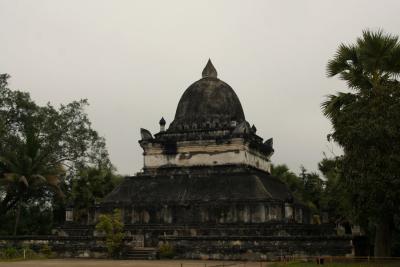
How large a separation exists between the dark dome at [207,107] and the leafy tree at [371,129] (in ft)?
45.0

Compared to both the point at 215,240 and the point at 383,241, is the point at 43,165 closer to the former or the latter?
the point at 215,240

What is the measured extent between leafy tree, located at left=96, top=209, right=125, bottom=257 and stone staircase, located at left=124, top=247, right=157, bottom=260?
1.63ft

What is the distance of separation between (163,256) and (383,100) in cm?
1207

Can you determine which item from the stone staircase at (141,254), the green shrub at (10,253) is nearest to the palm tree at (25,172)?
the green shrub at (10,253)

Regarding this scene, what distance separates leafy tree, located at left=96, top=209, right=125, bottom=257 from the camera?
25469 millimetres

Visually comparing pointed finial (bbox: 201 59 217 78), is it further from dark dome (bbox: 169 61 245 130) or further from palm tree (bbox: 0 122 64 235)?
palm tree (bbox: 0 122 64 235)

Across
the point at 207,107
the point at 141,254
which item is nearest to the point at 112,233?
the point at 141,254

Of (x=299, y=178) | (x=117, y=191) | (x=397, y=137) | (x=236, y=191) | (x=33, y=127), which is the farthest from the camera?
(x=299, y=178)

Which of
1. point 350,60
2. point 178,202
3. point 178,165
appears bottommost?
point 178,202

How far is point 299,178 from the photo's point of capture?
4603 cm

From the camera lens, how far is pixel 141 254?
2545cm

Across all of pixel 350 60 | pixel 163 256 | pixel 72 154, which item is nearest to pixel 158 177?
pixel 163 256

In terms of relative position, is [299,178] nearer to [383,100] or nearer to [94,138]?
[94,138]

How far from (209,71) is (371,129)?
1972cm
